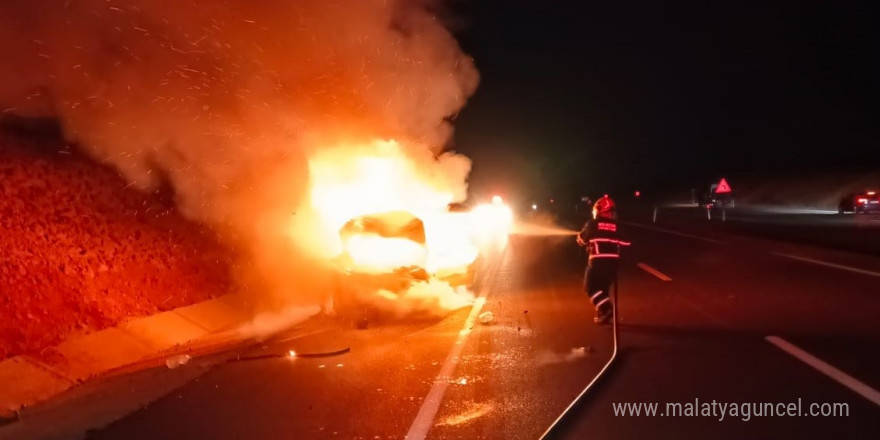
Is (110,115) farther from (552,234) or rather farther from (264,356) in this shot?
(552,234)

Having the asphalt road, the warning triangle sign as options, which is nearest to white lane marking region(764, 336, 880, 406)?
the asphalt road

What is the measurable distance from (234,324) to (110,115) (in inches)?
146

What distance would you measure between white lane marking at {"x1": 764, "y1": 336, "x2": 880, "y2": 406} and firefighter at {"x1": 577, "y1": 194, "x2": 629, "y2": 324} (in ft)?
6.96

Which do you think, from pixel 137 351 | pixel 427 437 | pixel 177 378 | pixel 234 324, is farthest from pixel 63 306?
pixel 427 437

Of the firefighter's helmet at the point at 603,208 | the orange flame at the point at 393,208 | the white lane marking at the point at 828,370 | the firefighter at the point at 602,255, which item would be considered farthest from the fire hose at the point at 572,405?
the orange flame at the point at 393,208

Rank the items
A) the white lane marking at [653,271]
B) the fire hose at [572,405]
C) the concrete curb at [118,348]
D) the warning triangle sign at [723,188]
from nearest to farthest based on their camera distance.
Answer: the fire hose at [572,405] → the concrete curb at [118,348] → the white lane marking at [653,271] → the warning triangle sign at [723,188]

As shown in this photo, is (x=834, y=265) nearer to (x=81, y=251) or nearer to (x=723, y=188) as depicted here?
(x=81, y=251)

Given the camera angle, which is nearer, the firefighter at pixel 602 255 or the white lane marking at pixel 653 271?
the firefighter at pixel 602 255

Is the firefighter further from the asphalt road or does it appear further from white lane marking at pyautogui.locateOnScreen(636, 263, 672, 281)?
white lane marking at pyautogui.locateOnScreen(636, 263, 672, 281)

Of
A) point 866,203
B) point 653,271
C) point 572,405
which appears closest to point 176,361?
point 572,405

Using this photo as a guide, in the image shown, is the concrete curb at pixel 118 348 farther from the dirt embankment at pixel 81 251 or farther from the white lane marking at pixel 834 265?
the white lane marking at pixel 834 265

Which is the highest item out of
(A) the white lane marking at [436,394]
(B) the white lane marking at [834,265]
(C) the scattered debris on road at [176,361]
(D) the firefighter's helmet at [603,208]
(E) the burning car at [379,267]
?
(D) the firefighter's helmet at [603,208]

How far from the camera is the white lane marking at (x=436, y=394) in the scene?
580 cm

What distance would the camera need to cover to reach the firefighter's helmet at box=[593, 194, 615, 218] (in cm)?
1060
